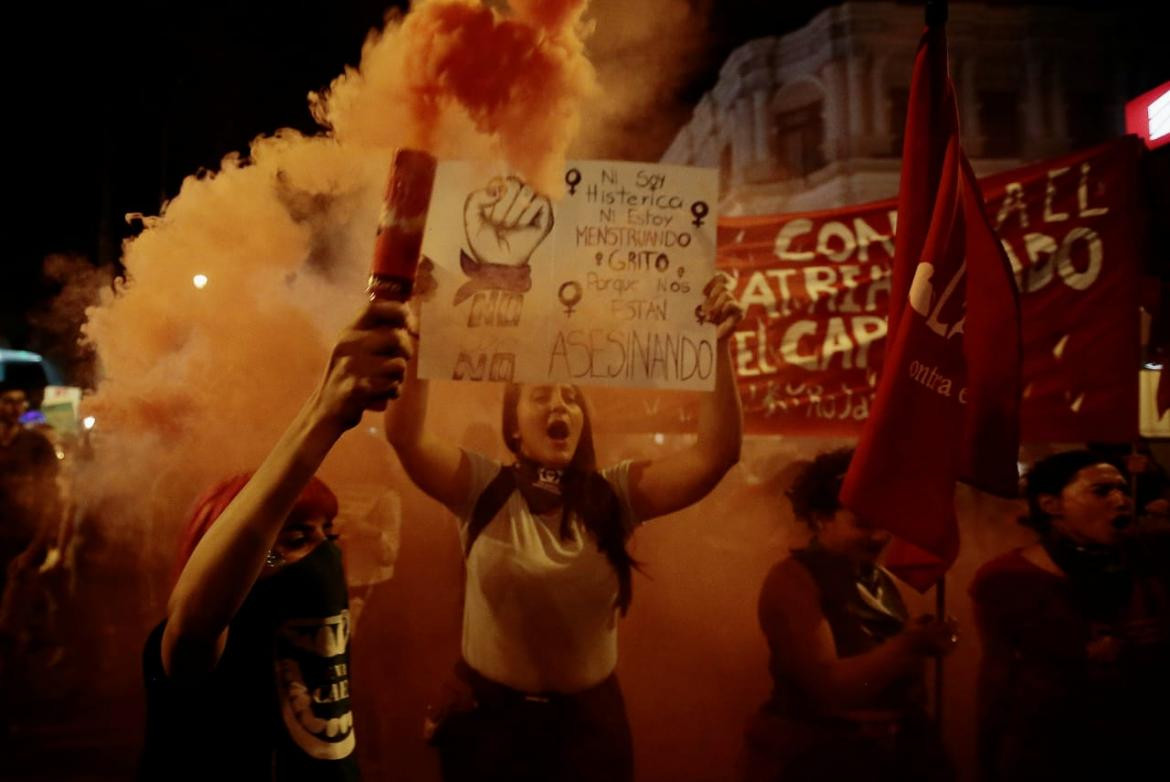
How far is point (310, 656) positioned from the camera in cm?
217

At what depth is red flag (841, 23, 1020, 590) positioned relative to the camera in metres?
3.05

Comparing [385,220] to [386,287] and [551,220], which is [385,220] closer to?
[386,287]

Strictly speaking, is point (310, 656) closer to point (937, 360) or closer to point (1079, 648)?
point (937, 360)

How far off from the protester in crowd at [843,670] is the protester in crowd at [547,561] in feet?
2.35

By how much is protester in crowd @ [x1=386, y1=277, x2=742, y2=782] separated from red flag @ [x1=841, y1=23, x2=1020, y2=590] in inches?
27.7

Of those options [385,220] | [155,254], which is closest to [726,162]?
[155,254]

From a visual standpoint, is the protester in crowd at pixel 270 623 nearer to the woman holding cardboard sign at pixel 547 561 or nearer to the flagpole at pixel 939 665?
the woman holding cardboard sign at pixel 547 561

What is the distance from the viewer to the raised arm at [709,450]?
140 inches

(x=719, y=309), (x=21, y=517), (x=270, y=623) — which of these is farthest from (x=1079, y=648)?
(x=21, y=517)

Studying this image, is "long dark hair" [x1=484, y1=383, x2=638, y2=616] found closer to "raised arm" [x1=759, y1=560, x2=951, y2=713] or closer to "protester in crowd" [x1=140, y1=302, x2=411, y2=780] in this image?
"raised arm" [x1=759, y1=560, x2=951, y2=713]

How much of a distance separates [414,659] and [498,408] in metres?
1.20

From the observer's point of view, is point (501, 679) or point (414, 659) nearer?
point (501, 679)

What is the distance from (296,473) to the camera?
1.70m

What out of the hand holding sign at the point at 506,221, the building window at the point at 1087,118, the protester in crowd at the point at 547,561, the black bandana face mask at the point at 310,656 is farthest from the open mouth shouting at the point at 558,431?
the building window at the point at 1087,118
